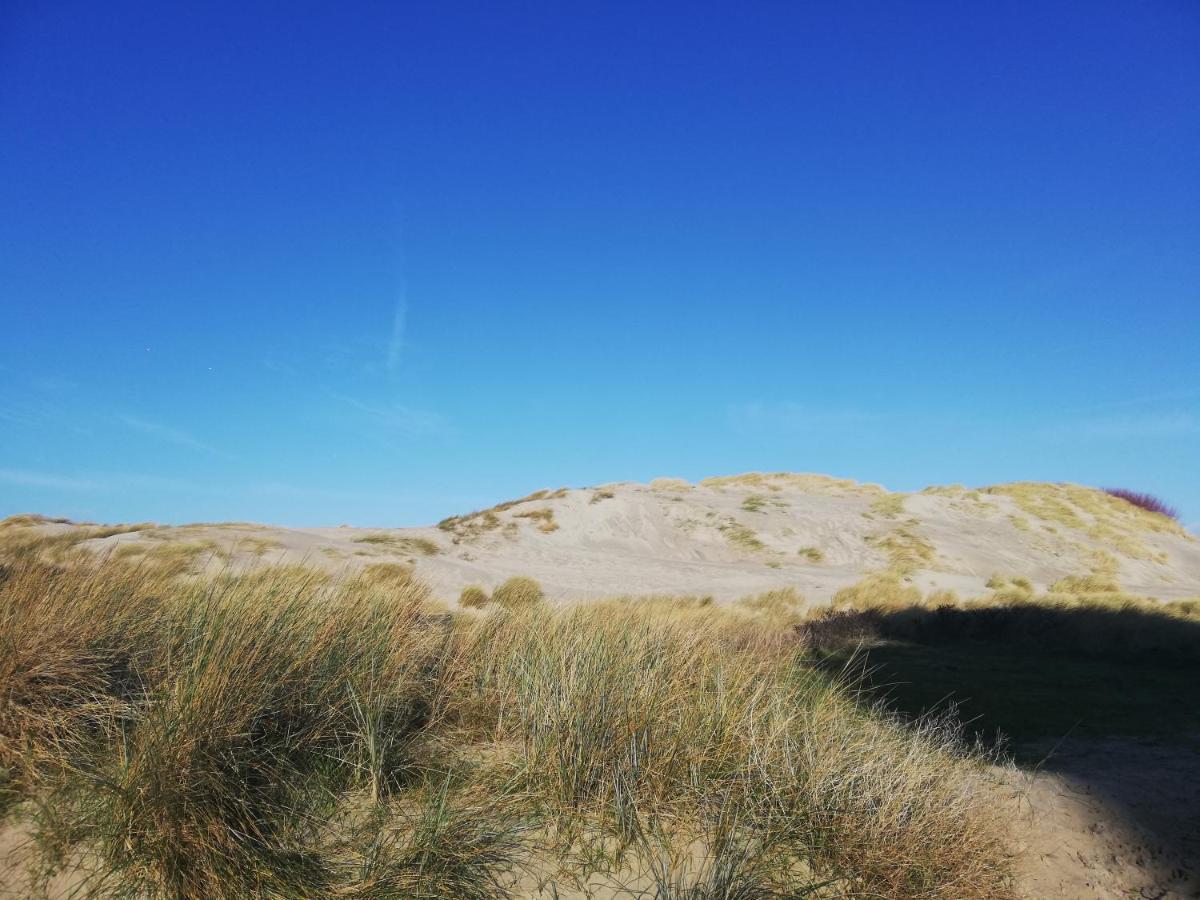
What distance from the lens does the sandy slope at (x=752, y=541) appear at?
18984 millimetres

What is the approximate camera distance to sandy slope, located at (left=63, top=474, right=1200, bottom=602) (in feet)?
62.3

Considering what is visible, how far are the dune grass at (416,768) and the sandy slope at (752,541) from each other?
11690mm

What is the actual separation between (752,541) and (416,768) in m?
24.3

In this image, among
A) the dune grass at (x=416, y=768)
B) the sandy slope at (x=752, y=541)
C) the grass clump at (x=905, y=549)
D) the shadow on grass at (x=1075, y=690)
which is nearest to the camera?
the dune grass at (x=416, y=768)

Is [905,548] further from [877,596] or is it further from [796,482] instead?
[796,482]

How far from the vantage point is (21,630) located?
376 cm

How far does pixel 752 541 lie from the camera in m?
27.1

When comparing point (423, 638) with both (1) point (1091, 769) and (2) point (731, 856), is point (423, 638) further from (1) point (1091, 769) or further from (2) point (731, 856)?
(1) point (1091, 769)

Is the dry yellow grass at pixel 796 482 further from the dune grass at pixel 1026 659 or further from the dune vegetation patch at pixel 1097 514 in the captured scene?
the dune grass at pixel 1026 659

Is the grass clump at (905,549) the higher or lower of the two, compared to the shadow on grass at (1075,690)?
higher

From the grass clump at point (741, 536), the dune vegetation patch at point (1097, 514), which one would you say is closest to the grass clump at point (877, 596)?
the grass clump at point (741, 536)

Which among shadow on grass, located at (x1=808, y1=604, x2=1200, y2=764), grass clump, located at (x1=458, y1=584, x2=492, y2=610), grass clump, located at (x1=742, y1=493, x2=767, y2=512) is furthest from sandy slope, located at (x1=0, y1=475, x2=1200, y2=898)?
shadow on grass, located at (x1=808, y1=604, x2=1200, y2=764)

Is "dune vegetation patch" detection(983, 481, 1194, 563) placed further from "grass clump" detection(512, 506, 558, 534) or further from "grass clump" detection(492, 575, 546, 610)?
"grass clump" detection(492, 575, 546, 610)

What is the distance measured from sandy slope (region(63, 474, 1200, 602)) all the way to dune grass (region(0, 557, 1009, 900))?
11.7m
